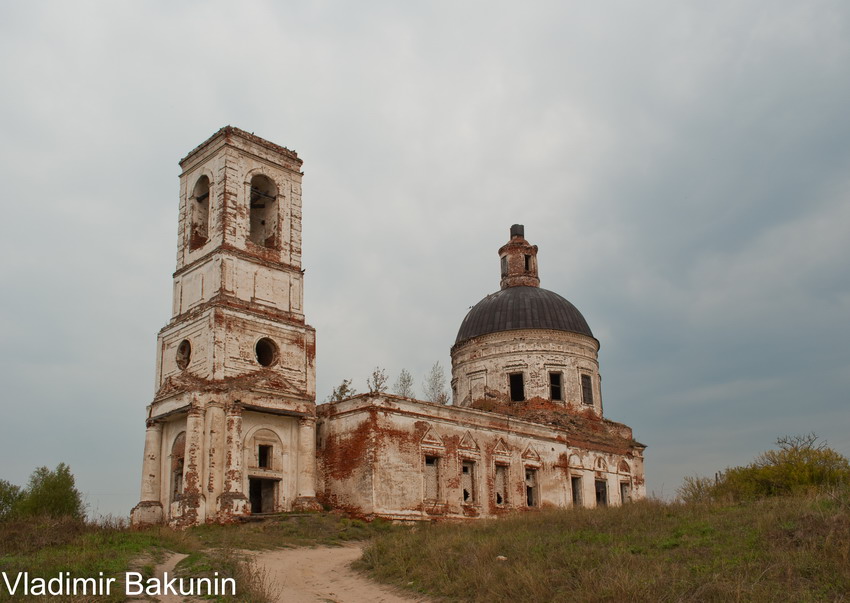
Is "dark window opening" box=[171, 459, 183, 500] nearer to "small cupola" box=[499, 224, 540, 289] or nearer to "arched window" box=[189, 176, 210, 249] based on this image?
"arched window" box=[189, 176, 210, 249]

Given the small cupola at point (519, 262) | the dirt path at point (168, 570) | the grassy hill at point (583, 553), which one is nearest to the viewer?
the grassy hill at point (583, 553)

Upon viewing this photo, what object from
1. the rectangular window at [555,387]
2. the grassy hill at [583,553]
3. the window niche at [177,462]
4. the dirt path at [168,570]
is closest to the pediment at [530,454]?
the rectangular window at [555,387]

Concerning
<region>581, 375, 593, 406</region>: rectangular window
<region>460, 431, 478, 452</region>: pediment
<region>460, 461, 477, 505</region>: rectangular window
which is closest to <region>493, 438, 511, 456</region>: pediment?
<region>460, 431, 478, 452</region>: pediment

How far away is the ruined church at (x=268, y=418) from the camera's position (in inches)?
882

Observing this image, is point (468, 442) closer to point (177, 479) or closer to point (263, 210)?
point (177, 479)

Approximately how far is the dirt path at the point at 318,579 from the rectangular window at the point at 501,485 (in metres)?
10.2

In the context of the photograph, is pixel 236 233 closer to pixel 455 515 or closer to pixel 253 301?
pixel 253 301

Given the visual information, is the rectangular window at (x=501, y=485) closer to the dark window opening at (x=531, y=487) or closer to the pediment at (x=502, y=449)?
the pediment at (x=502, y=449)

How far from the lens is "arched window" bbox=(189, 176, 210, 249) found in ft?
85.7

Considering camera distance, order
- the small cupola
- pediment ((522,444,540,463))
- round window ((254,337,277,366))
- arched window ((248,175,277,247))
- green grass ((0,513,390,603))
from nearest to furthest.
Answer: green grass ((0,513,390,603))
round window ((254,337,277,366))
arched window ((248,175,277,247))
pediment ((522,444,540,463))
the small cupola

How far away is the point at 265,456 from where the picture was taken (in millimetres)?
23594

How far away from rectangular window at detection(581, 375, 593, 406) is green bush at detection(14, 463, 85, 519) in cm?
2158

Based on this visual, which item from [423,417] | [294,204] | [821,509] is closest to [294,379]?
[423,417]

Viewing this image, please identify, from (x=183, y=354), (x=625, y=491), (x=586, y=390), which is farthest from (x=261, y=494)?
(x=625, y=491)
